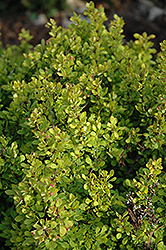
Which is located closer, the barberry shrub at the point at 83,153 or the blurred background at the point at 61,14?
the barberry shrub at the point at 83,153

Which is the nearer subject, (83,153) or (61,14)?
(83,153)

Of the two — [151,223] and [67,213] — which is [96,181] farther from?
[151,223]

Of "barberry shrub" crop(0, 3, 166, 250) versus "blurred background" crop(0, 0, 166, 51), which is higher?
"blurred background" crop(0, 0, 166, 51)

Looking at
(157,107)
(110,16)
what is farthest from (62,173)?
(110,16)

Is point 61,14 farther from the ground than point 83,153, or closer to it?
farther from the ground

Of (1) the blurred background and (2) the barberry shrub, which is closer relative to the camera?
(2) the barberry shrub
